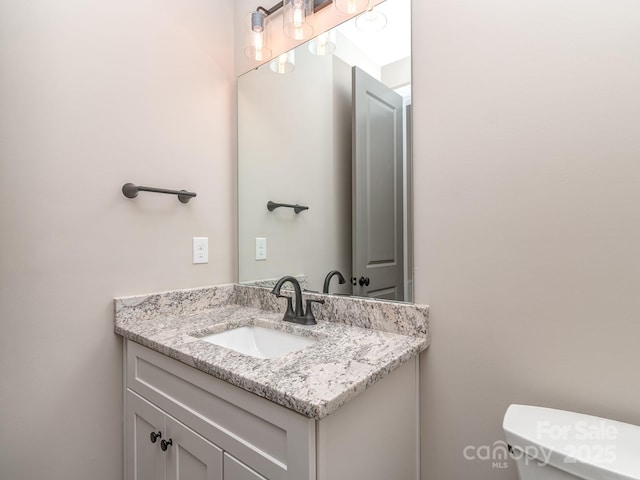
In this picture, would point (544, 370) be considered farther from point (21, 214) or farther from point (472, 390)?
point (21, 214)

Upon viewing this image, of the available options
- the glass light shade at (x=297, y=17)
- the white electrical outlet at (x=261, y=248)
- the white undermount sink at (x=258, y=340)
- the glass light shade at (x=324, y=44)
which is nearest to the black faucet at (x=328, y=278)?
the white undermount sink at (x=258, y=340)

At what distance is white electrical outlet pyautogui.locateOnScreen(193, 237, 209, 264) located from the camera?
138cm

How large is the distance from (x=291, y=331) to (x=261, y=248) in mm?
519

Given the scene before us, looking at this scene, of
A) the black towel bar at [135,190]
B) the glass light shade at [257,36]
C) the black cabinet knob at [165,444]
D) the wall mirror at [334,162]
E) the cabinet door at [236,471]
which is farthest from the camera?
the glass light shade at [257,36]

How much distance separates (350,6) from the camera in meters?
1.14

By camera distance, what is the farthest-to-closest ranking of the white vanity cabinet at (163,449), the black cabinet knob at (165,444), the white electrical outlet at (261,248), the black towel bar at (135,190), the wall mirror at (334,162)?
1. the white electrical outlet at (261,248)
2. the black towel bar at (135,190)
3. the wall mirror at (334,162)
4. the black cabinet knob at (165,444)
5. the white vanity cabinet at (163,449)

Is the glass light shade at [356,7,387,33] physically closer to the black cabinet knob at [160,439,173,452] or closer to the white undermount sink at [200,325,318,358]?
the white undermount sink at [200,325,318,358]

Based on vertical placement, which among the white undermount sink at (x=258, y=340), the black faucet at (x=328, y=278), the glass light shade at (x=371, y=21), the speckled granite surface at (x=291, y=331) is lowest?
the white undermount sink at (x=258, y=340)

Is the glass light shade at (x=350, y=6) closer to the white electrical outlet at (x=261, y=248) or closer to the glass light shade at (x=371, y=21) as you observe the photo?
the glass light shade at (x=371, y=21)

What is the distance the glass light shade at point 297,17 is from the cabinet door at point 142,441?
4.76 feet

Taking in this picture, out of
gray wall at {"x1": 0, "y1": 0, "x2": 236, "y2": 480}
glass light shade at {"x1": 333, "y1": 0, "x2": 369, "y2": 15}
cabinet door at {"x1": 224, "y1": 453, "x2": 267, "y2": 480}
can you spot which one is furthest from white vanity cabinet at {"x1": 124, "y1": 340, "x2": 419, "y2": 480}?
glass light shade at {"x1": 333, "y1": 0, "x2": 369, "y2": 15}

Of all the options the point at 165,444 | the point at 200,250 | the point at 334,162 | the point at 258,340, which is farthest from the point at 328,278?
the point at 165,444

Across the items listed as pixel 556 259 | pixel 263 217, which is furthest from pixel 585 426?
pixel 263 217

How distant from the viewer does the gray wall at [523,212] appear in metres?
0.72
